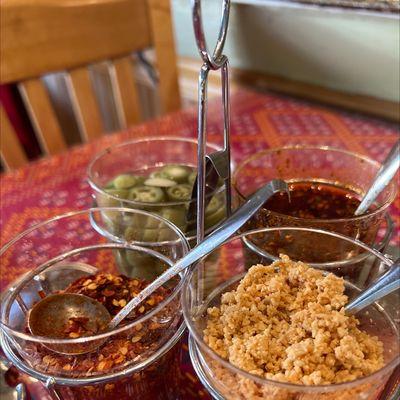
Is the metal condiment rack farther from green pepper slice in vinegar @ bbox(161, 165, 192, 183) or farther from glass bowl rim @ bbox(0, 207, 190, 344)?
green pepper slice in vinegar @ bbox(161, 165, 192, 183)

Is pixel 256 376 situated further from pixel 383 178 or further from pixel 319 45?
pixel 319 45

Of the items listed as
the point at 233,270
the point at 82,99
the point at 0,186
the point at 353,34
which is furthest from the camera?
the point at 82,99

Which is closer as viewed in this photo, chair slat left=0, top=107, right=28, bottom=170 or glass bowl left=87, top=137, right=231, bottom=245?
glass bowl left=87, top=137, right=231, bottom=245

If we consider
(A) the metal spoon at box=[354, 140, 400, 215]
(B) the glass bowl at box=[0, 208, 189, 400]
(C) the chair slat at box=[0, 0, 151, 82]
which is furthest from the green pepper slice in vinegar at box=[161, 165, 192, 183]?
(C) the chair slat at box=[0, 0, 151, 82]

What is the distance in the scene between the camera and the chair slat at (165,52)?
1153mm

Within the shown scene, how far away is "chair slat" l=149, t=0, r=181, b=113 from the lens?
1.15 meters

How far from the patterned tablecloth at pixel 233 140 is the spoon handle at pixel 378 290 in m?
0.30

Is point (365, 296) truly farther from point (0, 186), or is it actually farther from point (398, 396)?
point (0, 186)

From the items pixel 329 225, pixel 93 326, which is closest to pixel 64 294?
pixel 93 326

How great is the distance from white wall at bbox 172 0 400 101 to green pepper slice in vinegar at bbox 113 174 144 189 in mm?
386

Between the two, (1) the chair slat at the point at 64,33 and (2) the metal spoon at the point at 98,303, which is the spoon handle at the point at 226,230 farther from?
(1) the chair slat at the point at 64,33

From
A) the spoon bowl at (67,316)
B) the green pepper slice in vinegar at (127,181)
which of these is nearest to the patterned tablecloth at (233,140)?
the green pepper slice in vinegar at (127,181)

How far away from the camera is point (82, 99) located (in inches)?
44.4

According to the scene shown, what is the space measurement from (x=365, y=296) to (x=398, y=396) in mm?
83
